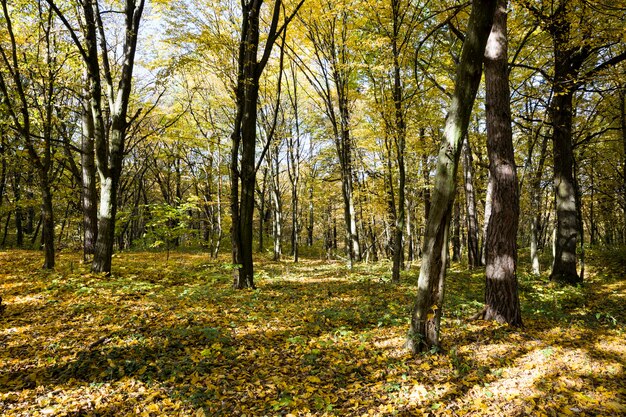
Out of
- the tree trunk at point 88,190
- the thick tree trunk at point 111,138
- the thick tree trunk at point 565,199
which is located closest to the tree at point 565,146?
the thick tree trunk at point 565,199

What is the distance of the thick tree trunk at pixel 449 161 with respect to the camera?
3.96 m

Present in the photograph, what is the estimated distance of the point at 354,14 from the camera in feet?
37.3

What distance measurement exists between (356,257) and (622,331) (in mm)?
11324

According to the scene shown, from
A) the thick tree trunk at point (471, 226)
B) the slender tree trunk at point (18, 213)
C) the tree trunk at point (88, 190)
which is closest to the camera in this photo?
the tree trunk at point (88, 190)

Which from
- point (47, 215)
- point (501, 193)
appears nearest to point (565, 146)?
point (501, 193)

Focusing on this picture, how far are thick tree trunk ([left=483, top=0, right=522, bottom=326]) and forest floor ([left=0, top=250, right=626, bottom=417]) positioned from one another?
21.0 inches

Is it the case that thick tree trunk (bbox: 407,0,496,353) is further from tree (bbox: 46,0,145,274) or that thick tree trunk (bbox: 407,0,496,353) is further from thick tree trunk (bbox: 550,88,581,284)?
thick tree trunk (bbox: 550,88,581,284)

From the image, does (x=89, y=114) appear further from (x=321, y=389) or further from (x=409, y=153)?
(x=409, y=153)

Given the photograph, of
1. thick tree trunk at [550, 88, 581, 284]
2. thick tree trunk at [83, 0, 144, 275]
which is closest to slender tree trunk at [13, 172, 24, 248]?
thick tree trunk at [83, 0, 144, 275]

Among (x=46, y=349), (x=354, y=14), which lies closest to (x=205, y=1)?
(x=354, y=14)

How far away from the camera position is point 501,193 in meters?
5.98

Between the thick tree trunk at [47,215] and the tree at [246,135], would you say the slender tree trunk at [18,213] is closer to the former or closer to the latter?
the thick tree trunk at [47,215]

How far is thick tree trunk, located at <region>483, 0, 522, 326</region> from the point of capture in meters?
5.87

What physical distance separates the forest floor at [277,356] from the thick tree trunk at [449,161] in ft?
3.08
